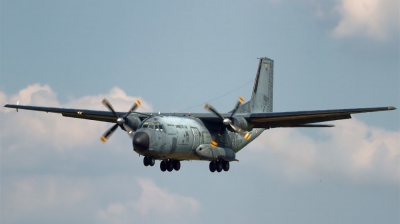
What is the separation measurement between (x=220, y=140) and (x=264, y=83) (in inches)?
281

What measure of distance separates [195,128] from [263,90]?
8538 mm

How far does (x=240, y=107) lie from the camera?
4500 cm

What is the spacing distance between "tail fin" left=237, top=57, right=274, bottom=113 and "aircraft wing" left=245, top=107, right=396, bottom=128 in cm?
417

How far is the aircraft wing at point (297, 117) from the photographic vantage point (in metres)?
37.8

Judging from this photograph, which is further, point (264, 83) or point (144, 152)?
point (264, 83)

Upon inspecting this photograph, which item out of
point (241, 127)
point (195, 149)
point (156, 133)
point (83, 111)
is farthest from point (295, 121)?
point (83, 111)

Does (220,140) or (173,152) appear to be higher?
(220,140)

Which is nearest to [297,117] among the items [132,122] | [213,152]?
[213,152]

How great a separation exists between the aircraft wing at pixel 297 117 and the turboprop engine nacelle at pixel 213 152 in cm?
210

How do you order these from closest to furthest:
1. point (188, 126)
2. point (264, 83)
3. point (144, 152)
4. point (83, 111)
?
point (144, 152), point (188, 126), point (83, 111), point (264, 83)

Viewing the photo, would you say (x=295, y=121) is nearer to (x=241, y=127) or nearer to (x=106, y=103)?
(x=241, y=127)

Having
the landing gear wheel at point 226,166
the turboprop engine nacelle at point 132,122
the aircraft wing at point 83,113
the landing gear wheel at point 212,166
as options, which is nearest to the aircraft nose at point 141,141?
the turboprop engine nacelle at point 132,122

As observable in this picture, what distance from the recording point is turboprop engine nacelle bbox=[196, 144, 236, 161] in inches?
1556

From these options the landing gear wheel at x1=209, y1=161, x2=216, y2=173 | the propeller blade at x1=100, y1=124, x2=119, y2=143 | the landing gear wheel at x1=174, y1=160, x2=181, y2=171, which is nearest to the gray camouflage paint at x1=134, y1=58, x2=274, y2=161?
the landing gear wheel at x1=209, y1=161, x2=216, y2=173
